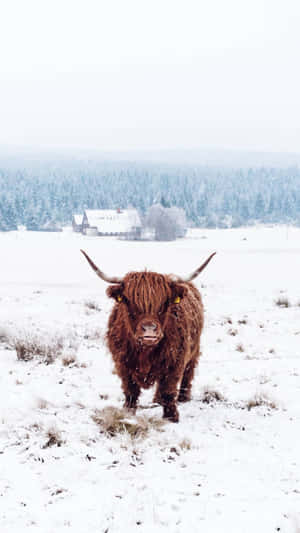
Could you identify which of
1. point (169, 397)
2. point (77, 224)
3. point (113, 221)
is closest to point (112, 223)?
point (113, 221)

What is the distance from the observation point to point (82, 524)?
10.2 ft

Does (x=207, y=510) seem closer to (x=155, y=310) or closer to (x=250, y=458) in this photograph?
(x=250, y=458)

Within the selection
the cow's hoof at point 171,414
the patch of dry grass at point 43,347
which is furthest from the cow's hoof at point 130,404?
the patch of dry grass at point 43,347

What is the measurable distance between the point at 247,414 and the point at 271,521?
8.41 feet

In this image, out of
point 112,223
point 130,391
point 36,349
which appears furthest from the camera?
point 112,223

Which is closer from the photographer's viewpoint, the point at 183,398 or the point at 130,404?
the point at 130,404

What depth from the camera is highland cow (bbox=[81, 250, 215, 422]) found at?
496cm

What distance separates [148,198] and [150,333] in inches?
4975

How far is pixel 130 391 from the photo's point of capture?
18.1 feet

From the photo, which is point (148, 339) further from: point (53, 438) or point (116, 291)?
point (53, 438)

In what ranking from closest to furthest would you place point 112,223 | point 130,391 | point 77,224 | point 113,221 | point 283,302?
point 130,391, point 283,302, point 112,223, point 113,221, point 77,224

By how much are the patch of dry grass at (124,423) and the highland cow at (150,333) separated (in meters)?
0.40

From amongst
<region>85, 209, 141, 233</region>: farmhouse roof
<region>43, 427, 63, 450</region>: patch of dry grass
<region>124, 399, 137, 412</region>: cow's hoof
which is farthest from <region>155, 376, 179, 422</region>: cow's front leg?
<region>85, 209, 141, 233</region>: farmhouse roof

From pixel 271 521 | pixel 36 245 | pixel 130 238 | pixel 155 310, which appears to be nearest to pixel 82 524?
pixel 271 521
